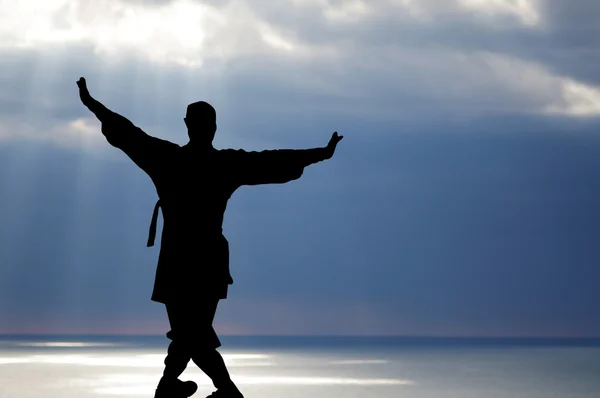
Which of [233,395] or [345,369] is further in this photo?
[345,369]

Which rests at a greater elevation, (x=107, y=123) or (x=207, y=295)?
(x=107, y=123)

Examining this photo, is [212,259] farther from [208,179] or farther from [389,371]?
[389,371]

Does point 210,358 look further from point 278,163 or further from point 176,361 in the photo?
point 278,163

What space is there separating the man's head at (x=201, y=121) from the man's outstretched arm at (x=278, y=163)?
358mm

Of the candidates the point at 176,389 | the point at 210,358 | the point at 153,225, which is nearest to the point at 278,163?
the point at 153,225

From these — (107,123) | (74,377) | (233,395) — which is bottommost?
(233,395)

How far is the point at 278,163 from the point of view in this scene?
1019 cm

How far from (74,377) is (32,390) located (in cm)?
1442

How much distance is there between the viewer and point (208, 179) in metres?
10.1

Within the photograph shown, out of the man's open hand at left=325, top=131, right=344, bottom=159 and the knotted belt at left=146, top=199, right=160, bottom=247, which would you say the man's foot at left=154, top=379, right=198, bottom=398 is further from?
the man's open hand at left=325, top=131, right=344, bottom=159

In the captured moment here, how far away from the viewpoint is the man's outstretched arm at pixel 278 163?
10172 mm

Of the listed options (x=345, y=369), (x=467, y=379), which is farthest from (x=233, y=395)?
(x=345, y=369)

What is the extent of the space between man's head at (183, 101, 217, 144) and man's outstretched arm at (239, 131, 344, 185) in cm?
36

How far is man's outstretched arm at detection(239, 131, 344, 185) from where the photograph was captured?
10.2 meters
